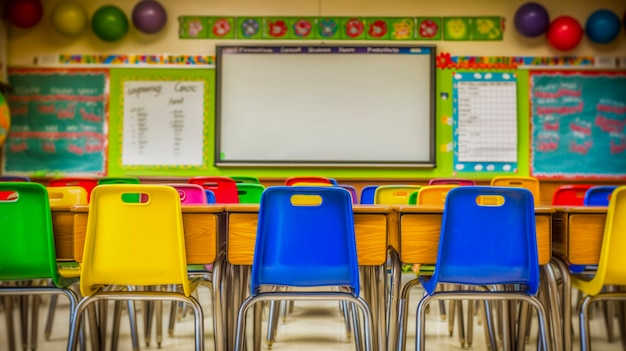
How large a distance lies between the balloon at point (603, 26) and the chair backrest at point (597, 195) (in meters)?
3.03

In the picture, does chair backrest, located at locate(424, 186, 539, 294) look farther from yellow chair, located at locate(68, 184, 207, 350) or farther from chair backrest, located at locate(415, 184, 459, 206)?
yellow chair, located at locate(68, 184, 207, 350)

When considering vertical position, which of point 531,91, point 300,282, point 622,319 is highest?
point 531,91

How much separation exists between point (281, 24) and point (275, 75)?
0.53 meters

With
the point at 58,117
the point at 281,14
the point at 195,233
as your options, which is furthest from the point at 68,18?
the point at 195,233

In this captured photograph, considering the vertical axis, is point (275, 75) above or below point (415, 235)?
above

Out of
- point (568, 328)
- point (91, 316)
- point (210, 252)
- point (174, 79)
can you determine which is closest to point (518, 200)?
point (568, 328)

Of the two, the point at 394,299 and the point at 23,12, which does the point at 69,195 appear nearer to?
the point at 394,299

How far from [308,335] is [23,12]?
4405 millimetres

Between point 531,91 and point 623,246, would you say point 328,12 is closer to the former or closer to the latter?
point 531,91

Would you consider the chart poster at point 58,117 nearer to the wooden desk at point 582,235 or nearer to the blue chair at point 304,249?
the blue chair at point 304,249

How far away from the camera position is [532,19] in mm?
5266

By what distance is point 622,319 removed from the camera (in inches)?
113

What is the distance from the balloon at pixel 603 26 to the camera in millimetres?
5250

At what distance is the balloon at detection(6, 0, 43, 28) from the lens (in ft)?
17.4
